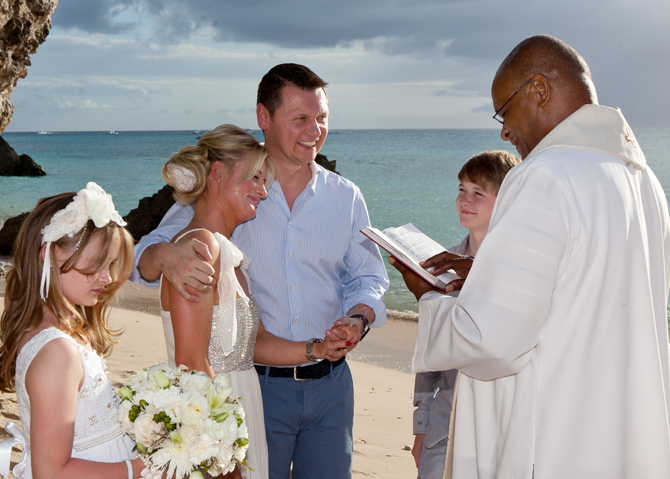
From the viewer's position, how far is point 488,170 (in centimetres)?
327

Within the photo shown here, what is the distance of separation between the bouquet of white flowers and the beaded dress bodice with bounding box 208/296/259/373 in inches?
20.7

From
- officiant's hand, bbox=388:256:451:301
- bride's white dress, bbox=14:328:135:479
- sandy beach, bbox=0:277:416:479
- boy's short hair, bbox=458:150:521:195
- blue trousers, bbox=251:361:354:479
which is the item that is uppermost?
boy's short hair, bbox=458:150:521:195

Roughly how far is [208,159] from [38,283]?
1.06 m

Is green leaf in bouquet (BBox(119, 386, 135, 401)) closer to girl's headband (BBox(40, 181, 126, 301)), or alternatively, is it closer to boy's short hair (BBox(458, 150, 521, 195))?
girl's headband (BBox(40, 181, 126, 301))

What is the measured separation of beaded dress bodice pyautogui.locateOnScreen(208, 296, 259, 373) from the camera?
2.53 m

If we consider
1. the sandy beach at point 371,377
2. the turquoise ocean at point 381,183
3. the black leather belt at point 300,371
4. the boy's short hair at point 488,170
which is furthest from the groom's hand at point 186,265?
the turquoise ocean at point 381,183

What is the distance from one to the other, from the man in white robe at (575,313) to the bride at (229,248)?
0.98 metres

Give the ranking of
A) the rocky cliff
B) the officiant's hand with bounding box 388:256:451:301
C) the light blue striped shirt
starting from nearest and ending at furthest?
Result: the officiant's hand with bounding box 388:256:451:301
the light blue striped shirt
the rocky cliff

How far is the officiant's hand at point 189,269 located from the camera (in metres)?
2.24

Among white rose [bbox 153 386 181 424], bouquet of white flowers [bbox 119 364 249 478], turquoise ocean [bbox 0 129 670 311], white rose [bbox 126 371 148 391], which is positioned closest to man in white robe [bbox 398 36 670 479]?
bouquet of white flowers [bbox 119 364 249 478]

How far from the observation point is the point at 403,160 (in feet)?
197

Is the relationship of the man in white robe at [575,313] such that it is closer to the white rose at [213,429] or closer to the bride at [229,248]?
the white rose at [213,429]

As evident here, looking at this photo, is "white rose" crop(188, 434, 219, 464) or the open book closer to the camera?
"white rose" crop(188, 434, 219, 464)

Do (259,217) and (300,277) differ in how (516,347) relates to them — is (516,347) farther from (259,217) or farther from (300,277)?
(259,217)
